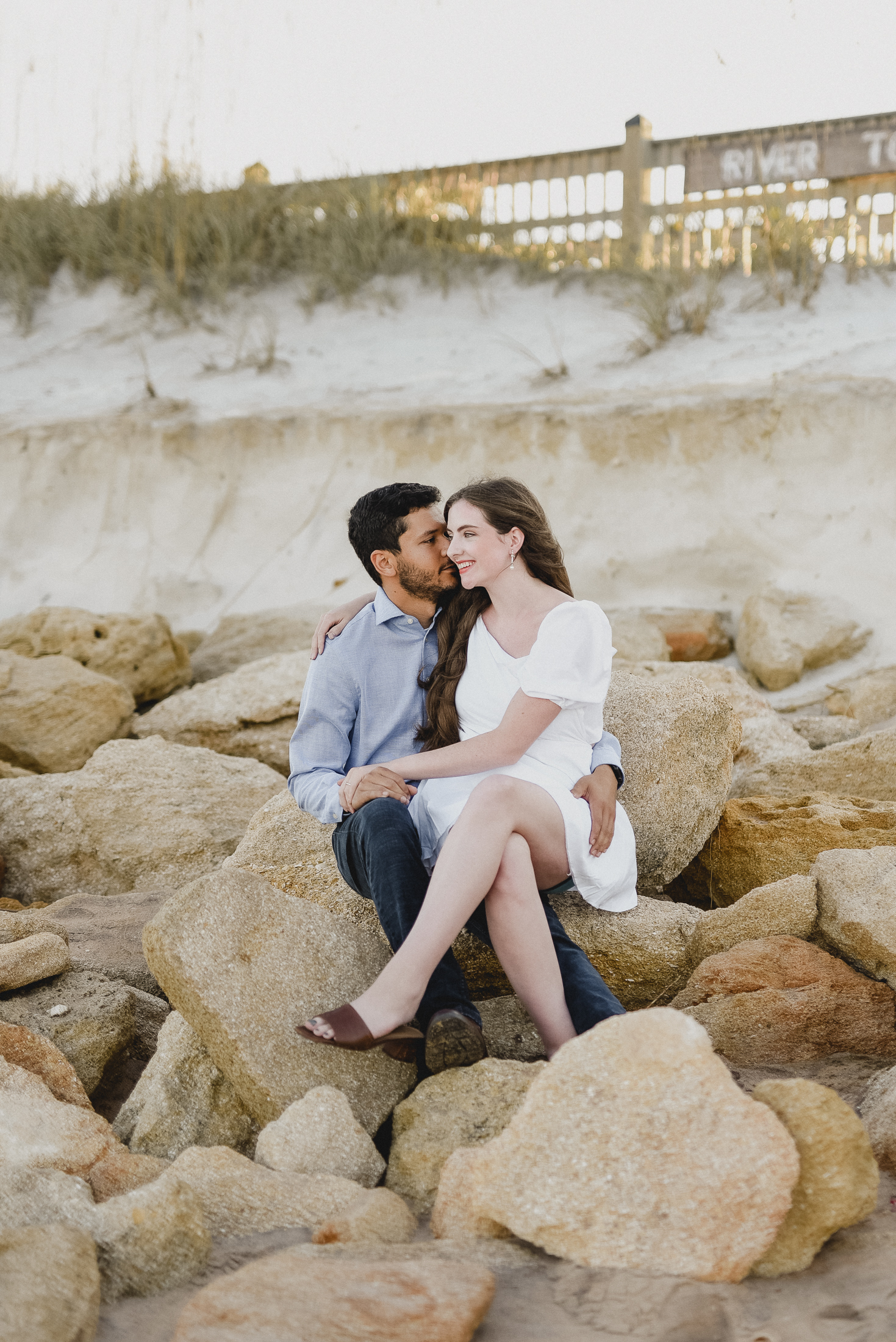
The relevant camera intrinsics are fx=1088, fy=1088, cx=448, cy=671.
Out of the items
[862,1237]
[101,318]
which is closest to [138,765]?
[862,1237]

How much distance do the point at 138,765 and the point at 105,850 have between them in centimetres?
39

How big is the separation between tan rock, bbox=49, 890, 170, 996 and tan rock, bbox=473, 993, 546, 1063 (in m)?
1.04

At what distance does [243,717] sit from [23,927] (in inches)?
89.3

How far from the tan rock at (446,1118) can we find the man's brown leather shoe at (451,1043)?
0.02m

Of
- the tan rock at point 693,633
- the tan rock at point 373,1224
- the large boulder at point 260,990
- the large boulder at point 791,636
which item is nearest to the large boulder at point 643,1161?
the tan rock at point 373,1224

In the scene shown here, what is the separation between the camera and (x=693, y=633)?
6523 mm

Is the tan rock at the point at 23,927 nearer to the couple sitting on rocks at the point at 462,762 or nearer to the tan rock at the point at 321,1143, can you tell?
the couple sitting on rocks at the point at 462,762

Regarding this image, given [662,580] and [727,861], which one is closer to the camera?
[727,861]

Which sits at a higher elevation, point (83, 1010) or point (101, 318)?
point (101, 318)

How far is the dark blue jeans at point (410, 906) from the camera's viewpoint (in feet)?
8.20

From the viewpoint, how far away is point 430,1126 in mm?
2305

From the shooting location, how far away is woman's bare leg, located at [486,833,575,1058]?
8.09 feet

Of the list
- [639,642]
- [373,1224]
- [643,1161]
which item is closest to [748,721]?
[639,642]

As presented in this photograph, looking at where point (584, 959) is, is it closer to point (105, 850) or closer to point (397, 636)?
point (397, 636)
